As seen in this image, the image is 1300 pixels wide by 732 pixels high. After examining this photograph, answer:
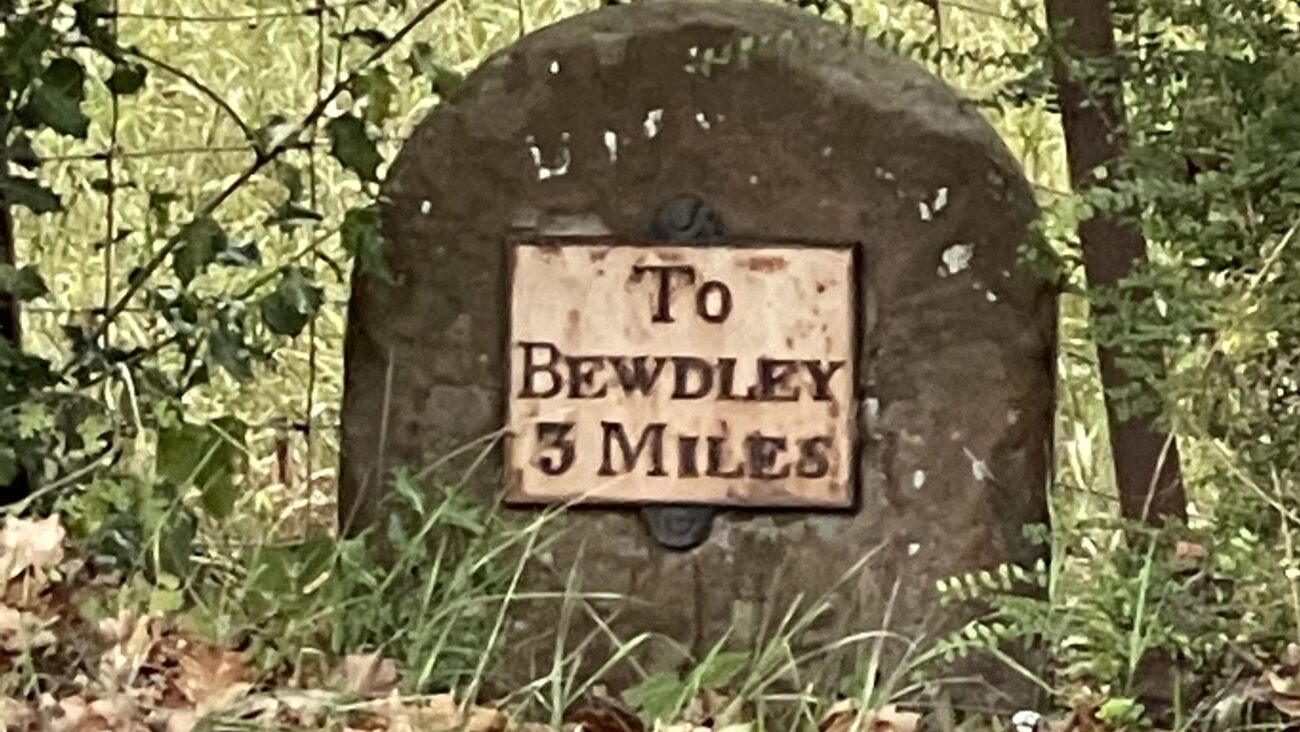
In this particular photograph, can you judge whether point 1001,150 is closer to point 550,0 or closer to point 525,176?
point 525,176

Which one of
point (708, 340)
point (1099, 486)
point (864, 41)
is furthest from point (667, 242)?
point (1099, 486)

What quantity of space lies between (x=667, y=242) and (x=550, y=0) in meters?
1.86

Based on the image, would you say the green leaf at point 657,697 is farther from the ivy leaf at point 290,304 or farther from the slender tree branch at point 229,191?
the slender tree branch at point 229,191

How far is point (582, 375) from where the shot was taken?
118 inches

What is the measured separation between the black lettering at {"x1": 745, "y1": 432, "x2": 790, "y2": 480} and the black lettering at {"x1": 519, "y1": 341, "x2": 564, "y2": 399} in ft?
0.83

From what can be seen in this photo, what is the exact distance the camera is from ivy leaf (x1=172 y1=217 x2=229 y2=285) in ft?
10.3

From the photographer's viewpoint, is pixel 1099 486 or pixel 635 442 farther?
pixel 1099 486

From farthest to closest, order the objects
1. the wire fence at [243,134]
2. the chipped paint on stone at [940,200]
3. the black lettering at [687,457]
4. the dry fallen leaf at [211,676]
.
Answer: the wire fence at [243,134], the black lettering at [687,457], the chipped paint on stone at [940,200], the dry fallen leaf at [211,676]

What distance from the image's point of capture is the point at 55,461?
3186 millimetres

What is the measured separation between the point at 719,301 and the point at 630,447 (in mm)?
216

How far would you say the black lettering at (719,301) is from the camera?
298 centimetres

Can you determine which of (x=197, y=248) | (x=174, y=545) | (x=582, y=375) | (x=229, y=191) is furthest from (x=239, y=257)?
(x=582, y=375)

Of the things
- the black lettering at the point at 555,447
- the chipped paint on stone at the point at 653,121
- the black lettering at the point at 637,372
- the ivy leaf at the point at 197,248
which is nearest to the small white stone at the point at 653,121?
the chipped paint on stone at the point at 653,121

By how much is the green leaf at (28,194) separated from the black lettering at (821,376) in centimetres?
101
